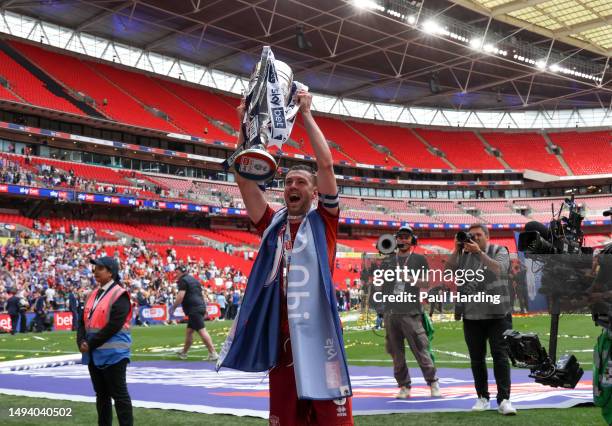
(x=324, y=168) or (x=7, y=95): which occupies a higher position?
(x=7, y=95)

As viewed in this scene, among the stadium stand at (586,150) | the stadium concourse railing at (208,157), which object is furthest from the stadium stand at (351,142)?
the stadium stand at (586,150)

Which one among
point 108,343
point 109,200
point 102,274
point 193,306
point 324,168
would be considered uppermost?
point 109,200

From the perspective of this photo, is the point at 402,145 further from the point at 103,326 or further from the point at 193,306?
the point at 103,326

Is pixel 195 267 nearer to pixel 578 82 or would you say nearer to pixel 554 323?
pixel 554 323

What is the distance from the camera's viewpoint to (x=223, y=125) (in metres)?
49.9

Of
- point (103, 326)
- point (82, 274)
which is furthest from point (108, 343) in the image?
point (82, 274)

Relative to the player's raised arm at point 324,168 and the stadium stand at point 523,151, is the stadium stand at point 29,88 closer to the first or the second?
the player's raised arm at point 324,168

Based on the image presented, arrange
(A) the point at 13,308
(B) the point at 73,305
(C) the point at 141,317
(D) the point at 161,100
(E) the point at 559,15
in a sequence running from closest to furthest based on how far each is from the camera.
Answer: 1. (A) the point at 13,308
2. (B) the point at 73,305
3. (C) the point at 141,317
4. (E) the point at 559,15
5. (D) the point at 161,100

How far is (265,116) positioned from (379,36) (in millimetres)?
41458

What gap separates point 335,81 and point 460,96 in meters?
13.0

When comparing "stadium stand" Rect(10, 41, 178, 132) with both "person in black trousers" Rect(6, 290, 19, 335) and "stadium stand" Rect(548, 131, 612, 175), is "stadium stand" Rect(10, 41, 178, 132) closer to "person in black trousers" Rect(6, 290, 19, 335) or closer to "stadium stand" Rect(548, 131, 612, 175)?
"person in black trousers" Rect(6, 290, 19, 335)

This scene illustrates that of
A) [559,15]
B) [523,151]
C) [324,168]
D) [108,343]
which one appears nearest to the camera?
[324,168]

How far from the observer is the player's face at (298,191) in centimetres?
360

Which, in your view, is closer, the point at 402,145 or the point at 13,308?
the point at 13,308
